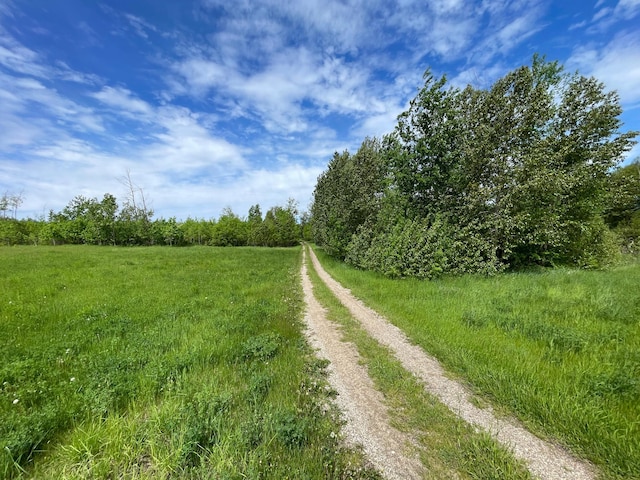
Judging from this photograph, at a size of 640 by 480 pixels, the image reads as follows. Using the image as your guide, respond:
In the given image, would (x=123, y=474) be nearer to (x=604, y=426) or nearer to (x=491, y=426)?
(x=491, y=426)

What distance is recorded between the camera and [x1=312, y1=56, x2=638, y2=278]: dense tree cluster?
1509 centimetres

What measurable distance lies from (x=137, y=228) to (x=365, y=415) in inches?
3397

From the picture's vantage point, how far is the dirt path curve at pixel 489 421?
3.10 metres

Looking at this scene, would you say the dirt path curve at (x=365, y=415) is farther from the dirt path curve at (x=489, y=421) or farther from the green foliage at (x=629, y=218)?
the green foliage at (x=629, y=218)

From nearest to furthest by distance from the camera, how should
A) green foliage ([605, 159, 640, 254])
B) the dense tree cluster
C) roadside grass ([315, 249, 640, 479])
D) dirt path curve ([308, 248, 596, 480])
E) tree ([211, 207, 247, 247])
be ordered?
dirt path curve ([308, 248, 596, 480]) → roadside grass ([315, 249, 640, 479]) → the dense tree cluster → green foliage ([605, 159, 640, 254]) → tree ([211, 207, 247, 247])

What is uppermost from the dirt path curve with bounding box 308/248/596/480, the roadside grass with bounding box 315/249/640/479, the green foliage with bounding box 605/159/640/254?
the green foliage with bounding box 605/159/640/254

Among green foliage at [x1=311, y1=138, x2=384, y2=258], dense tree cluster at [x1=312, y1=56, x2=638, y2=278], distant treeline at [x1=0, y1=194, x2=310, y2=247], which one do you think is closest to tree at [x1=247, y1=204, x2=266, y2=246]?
distant treeline at [x1=0, y1=194, x2=310, y2=247]

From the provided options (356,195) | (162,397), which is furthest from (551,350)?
(356,195)

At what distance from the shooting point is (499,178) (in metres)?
15.3

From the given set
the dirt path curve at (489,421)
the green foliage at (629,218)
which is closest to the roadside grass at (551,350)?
the dirt path curve at (489,421)

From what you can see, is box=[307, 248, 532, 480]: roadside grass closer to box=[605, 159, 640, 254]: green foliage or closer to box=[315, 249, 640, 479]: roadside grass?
box=[315, 249, 640, 479]: roadside grass

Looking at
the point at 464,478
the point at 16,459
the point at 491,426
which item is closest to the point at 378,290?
the point at 491,426

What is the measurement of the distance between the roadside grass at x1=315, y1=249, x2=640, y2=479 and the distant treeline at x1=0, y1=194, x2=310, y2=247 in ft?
247

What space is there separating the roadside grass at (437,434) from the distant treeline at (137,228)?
75667mm
